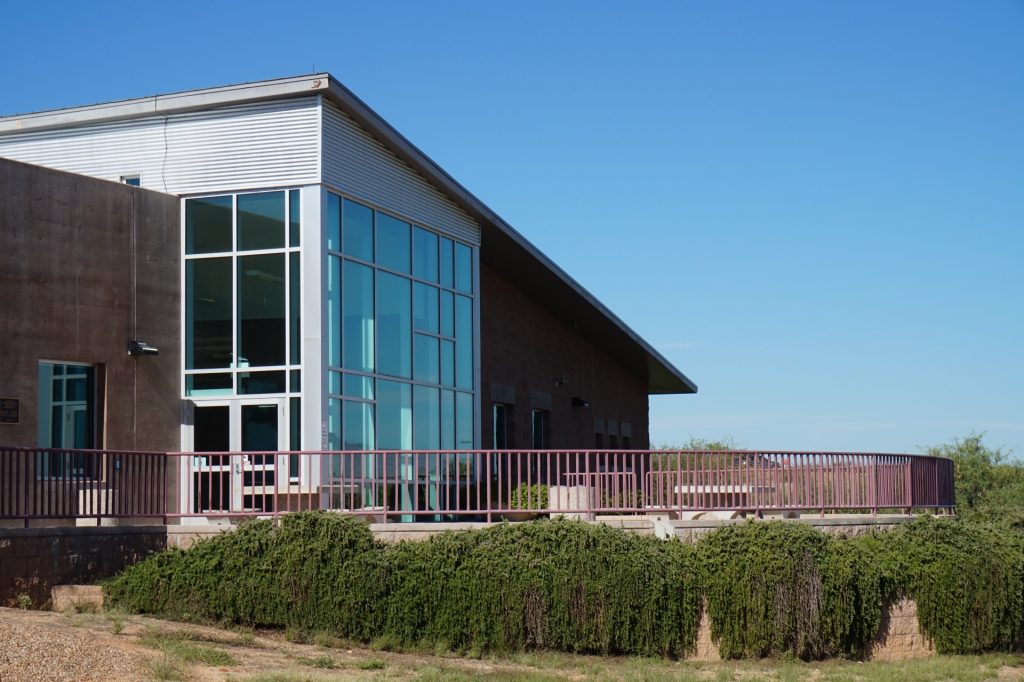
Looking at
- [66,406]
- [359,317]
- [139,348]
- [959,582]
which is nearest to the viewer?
[959,582]

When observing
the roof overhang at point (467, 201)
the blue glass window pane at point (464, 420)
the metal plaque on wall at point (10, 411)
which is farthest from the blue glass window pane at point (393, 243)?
the metal plaque on wall at point (10, 411)

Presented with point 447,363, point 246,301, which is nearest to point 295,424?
point 246,301

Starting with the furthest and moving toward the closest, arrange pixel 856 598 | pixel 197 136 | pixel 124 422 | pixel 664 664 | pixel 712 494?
1. pixel 197 136
2. pixel 124 422
3. pixel 712 494
4. pixel 856 598
5. pixel 664 664

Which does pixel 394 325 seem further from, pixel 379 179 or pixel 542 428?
pixel 542 428

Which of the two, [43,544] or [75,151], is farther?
[75,151]

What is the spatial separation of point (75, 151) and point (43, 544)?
9166 mm

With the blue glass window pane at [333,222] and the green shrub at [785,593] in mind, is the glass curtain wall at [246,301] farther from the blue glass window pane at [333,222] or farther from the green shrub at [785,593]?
the green shrub at [785,593]

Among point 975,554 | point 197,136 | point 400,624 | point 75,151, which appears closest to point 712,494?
point 975,554

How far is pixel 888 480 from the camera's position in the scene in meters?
18.0

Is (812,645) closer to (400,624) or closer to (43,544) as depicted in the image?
(400,624)

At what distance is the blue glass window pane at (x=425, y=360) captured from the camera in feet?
80.3

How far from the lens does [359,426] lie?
21984 mm

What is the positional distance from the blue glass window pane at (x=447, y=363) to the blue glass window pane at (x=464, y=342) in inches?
7.7

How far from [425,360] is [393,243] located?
8.44 ft
